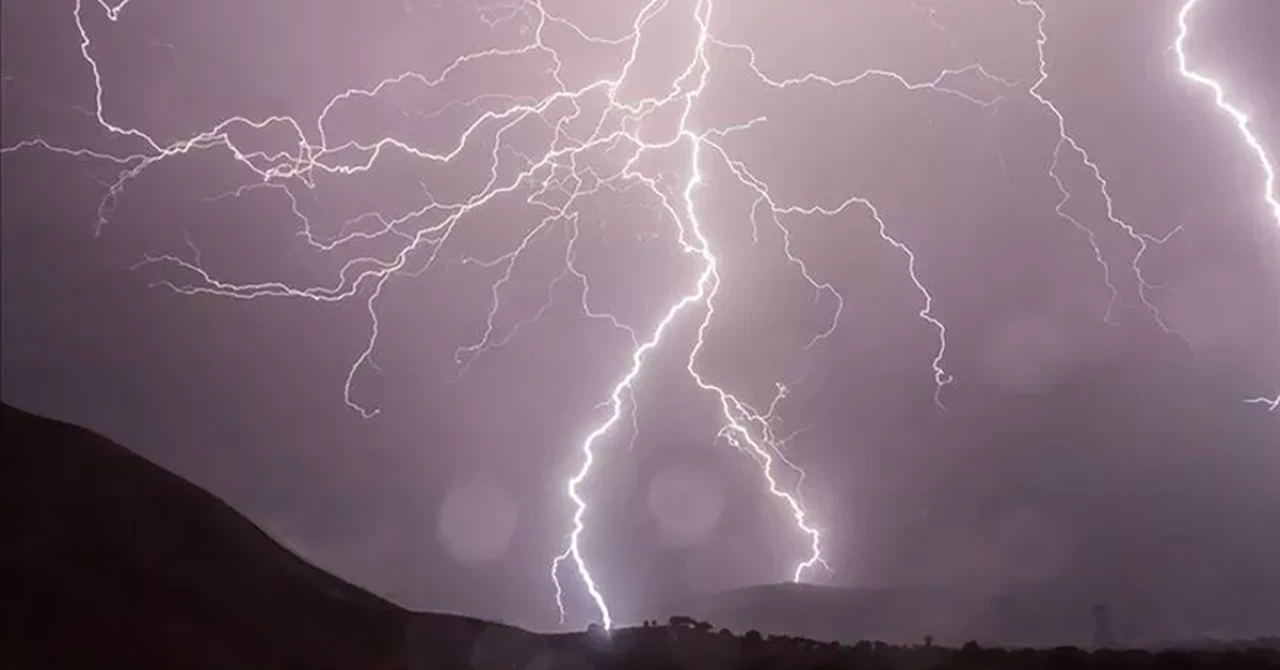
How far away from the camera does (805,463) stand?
6.04 meters

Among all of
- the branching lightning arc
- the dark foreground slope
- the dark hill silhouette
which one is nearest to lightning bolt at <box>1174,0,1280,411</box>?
the branching lightning arc

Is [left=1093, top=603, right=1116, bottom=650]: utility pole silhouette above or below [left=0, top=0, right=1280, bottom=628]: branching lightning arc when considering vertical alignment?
below

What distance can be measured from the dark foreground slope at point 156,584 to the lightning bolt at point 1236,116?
5387 mm

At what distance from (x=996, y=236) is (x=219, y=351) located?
17.5 ft

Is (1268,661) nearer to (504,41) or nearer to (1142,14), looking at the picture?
(1142,14)

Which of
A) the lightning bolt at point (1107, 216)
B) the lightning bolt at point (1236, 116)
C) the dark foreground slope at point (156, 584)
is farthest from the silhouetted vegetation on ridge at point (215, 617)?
the lightning bolt at point (1236, 116)

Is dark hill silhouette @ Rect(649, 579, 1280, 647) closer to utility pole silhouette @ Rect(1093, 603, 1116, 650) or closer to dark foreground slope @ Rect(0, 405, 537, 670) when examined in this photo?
utility pole silhouette @ Rect(1093, 603, 1116, 650)

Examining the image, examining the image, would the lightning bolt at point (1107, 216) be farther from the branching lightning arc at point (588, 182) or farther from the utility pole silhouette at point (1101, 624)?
the utility pole silhouette at point (1101, 624)

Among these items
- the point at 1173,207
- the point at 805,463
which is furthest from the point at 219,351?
the point at 1173,207

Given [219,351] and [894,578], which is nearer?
[894,578]

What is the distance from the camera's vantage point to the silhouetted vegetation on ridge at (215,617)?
18.2ft

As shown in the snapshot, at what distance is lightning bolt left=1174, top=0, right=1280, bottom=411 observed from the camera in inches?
217

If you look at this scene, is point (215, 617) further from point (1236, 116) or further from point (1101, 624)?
point (1236, 116)

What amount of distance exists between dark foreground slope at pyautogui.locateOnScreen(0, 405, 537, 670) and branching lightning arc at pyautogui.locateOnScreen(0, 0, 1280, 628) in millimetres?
1285
